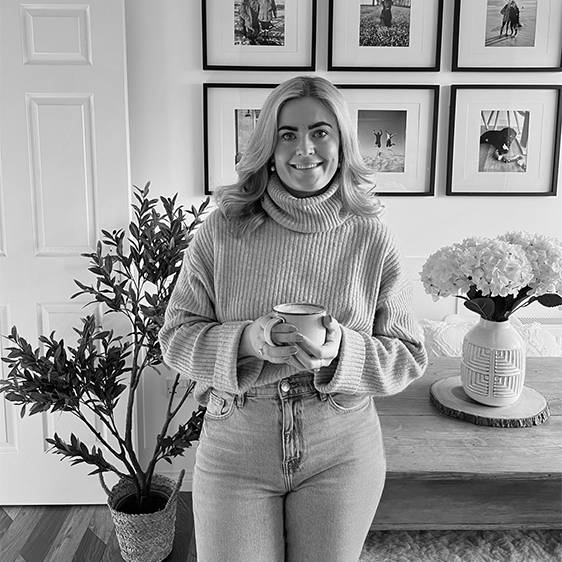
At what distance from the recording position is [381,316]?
1438 millimetres

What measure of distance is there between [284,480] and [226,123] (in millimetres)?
1683

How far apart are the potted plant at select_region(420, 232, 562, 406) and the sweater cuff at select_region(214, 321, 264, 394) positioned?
0.80 m

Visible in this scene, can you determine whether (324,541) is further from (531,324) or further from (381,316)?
(531,324)

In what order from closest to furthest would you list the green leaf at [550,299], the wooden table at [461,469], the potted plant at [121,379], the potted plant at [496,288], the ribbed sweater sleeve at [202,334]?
the ribbed sweater sleeve at [202,334] → the wooden table at [461,469] → the potted plant at [496,288] → the green leaf at [550,299] → the potted plant at [121,379]

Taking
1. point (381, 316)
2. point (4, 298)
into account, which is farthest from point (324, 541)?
point (4, 298)

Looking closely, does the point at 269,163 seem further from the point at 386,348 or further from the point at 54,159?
the point at 54,159

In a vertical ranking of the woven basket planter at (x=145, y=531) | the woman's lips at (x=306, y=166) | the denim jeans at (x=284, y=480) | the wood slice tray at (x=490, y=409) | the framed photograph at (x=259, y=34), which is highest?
the framed photograph at (x=259, y=34)

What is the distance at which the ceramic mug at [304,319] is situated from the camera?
1.22 meters

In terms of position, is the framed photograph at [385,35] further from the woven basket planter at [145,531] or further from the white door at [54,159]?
the woven basket planter at [145,531]

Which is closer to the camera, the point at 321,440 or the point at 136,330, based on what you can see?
the point at 321,440

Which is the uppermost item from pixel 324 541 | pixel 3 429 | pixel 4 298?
pixel 4 298

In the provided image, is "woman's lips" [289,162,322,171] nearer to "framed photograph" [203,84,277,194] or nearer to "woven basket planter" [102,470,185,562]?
"framed photograph" [203,84,277,194]

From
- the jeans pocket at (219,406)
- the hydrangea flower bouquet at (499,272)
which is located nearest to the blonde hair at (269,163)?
the jeans pocket at (219,406)

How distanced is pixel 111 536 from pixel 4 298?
1.01 m
